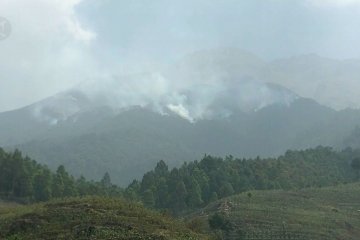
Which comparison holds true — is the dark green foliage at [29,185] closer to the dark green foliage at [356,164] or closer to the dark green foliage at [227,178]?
the dark green foliage at [227,178]

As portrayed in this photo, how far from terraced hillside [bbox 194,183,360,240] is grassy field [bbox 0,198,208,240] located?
2214cm

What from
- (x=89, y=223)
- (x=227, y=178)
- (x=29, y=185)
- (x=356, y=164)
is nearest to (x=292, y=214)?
(x=227, y=178)

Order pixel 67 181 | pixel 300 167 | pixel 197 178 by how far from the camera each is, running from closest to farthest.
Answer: pixel 67 181
pixel 197 178
pixel 300 167

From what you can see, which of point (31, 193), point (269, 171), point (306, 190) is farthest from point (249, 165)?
point (31, 193)

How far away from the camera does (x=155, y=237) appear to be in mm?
42719

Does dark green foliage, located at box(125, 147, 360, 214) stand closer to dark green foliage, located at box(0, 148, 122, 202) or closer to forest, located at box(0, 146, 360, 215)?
forest, located at box(0, 146, 360, 215)

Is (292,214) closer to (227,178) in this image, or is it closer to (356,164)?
(227,178)

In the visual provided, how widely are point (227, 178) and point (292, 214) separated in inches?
1404

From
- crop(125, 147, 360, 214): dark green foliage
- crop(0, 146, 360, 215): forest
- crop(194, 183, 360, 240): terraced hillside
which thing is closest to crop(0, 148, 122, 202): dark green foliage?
crop(0, 146, 360, 215): forest

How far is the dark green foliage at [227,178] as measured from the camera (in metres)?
103

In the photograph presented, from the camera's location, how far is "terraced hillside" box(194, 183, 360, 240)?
6906cm

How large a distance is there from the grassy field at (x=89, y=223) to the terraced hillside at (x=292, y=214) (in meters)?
22.1

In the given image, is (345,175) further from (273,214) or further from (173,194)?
(273,214)

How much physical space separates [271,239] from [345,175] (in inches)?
2799
